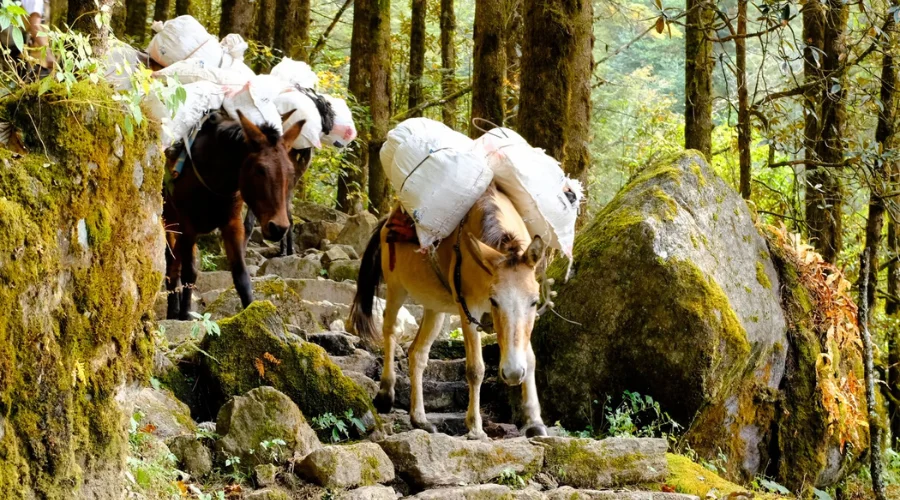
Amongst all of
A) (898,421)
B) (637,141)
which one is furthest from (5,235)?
(637,141)

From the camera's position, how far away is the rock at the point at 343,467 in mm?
5441

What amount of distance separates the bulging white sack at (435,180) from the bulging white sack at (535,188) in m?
0.18

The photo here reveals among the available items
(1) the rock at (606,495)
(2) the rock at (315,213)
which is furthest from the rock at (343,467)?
(2) the rock at (315,213)

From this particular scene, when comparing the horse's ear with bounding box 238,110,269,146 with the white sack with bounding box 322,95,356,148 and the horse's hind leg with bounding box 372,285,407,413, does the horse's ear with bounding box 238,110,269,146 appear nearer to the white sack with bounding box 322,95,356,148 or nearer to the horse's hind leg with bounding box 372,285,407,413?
the white sack with bounding box 322,95,356,148

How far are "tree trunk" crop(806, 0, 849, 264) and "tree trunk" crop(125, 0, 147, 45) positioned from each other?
492 inches

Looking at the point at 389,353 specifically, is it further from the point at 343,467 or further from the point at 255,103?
the point at 255,103

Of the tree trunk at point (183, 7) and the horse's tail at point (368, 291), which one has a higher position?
the tree trunk at point (183, 7)

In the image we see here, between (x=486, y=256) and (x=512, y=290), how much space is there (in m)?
0.31

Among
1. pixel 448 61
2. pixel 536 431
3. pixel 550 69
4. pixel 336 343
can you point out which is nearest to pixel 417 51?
pixel 448 61

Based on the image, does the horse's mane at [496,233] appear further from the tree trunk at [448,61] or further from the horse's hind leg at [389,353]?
the tree trunk at [448,61]

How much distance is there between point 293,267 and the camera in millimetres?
13484

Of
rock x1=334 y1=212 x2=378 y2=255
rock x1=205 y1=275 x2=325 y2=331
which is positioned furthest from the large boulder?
rock x1=334 y1=212 x2=378 y2=255

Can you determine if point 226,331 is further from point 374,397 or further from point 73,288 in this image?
point 73,288

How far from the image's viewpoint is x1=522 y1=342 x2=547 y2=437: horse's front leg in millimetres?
7352
